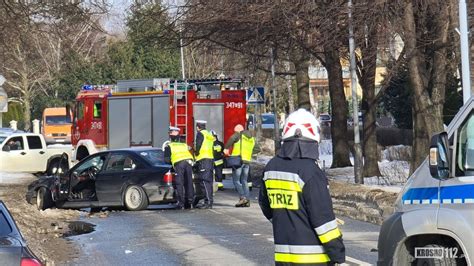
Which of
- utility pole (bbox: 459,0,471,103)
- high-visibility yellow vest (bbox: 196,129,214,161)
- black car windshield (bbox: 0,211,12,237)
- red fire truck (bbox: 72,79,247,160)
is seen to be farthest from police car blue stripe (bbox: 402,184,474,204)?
red fire truck (bbox: 72,79,247,160)

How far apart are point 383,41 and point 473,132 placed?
16.3 metres

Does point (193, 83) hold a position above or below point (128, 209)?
above

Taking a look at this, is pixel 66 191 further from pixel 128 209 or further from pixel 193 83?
pixel 193 83

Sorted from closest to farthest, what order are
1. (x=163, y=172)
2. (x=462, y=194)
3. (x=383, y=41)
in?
(x=462, y=194)
(x=163, y=172)
(x=383, y=41)

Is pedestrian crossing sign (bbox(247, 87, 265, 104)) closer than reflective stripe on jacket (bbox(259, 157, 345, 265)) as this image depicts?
No

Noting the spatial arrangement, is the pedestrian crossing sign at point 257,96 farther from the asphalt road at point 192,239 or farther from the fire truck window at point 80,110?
the asphalt road at point 192,239

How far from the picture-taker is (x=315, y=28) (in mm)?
21281

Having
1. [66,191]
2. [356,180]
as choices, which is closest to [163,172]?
[66,191]

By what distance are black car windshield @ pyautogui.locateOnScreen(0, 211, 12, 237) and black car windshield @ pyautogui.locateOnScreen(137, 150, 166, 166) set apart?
12152 millimetres

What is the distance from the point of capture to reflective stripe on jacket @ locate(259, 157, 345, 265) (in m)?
5.91

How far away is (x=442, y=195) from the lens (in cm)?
706

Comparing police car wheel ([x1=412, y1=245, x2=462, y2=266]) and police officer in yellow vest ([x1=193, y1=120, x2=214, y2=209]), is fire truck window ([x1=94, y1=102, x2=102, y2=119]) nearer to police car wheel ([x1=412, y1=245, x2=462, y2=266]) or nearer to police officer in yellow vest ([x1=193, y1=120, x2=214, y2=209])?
police officer in yellow vest ([x1=193, y1=120, x2=214, y2=209])

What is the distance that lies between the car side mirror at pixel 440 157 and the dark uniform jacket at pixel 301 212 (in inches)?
48.3
